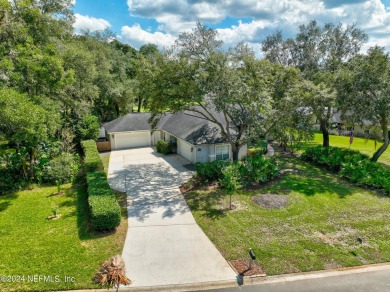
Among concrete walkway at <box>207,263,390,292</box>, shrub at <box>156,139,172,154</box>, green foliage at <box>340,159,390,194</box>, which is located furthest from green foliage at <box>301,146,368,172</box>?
shrub at <box>156,139,172,154</box>

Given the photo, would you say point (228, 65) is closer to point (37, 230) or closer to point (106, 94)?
point (37, 230)

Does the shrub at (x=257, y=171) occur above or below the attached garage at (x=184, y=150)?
below

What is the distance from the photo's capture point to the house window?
21.8m

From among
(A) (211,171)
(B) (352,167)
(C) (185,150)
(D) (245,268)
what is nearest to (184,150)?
(C) (185,150)

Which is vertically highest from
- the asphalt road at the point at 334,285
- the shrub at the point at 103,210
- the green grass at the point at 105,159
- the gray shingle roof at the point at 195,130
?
the gray shingle roof at the point at 195,130

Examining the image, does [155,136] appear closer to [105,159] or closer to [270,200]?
[105,159]

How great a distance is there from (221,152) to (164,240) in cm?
1210

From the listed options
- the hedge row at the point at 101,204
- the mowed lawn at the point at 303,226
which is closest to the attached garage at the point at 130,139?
the hedge row at the point at 101,204

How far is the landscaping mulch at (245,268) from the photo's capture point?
8961 mm

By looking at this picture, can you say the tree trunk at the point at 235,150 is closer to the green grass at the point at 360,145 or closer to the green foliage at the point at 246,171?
the green foliage at the point at 246,171

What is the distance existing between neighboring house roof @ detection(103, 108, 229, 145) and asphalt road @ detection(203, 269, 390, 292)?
13277 millimetres

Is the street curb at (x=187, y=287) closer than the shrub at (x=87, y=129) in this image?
Yes

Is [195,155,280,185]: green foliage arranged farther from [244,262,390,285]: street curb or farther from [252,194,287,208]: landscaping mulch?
[244,262,390,285]: street curb

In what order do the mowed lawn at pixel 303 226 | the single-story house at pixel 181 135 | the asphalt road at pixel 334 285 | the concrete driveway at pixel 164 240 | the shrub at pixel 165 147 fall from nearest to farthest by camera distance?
the asphalt road at pixel 334 285, the concrete driveway at pixel 164 240, the mowed lawn at pixel 303 226, the single-story house at pixel 181 135, the shrub at pixel 165 147
